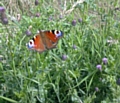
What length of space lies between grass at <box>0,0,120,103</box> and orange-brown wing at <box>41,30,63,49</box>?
14 cm

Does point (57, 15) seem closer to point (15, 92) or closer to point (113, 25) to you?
point (113, 25)

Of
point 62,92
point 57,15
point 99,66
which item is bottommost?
point 62,92

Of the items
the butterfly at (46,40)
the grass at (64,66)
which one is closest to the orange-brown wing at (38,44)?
the butterfly at (46,40)

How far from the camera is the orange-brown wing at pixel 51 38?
2078 mm

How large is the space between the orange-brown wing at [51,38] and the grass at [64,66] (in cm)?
14

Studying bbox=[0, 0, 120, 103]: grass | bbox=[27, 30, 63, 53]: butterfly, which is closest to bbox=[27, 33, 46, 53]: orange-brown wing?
bbox=[27, 30, 63, 53]: butterfly

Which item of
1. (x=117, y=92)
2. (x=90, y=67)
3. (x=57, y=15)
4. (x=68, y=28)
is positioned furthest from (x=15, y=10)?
(x=117, y=92)

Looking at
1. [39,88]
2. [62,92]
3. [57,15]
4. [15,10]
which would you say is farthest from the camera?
[15,10]

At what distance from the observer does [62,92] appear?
229 centimetres

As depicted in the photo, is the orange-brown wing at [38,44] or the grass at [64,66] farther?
the grass at [64,66]

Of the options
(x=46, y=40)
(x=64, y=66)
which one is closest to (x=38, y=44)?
(x=46, y=40)

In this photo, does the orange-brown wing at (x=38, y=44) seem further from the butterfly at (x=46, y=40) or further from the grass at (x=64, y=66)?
the grass at (x=64, y=66)

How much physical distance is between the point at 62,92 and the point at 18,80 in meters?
0.28

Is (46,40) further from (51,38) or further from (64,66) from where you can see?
(64,66)
